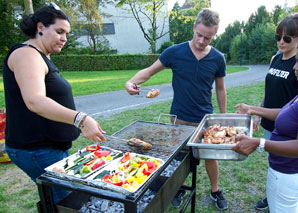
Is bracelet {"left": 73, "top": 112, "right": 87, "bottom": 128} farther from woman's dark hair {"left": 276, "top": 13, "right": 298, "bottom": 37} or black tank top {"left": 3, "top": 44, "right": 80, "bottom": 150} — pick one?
woman's dark hair {"left": 276, "top": 13, "right": 298, "bottom": 37}

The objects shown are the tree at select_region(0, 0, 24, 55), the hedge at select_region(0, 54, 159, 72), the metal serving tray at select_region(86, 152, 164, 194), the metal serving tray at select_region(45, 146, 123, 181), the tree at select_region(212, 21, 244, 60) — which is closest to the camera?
the metal serving tray at select_region(86, 152, 164, 194)

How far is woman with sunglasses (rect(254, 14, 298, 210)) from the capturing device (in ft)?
7.32

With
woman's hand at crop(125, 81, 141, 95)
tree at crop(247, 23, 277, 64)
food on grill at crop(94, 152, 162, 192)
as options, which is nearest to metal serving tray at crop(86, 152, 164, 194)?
food on grill at crop(94, 152, 162, 192)

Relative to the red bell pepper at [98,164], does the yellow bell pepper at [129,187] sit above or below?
below

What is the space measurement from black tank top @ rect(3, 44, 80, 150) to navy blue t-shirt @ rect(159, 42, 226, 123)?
1413mm

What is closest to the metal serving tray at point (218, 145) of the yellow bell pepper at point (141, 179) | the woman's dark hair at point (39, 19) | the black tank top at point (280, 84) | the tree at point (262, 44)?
the black tank top at point (280, 84)

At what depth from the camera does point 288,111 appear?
1669mm

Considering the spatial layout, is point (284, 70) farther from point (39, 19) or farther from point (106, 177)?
point (39, 19)

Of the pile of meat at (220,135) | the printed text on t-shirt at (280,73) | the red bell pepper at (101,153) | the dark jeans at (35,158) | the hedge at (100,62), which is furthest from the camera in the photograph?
the hedge at (100,62)

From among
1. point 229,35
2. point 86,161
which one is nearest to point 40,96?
point 86,161

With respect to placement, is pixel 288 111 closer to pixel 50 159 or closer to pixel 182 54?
pixel 182 54

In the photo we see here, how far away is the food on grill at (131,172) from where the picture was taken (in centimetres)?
146

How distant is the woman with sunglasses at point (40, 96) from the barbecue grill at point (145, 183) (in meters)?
0.23

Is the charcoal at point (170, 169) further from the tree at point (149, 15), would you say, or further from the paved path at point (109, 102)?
the tree at point (149, 15)
